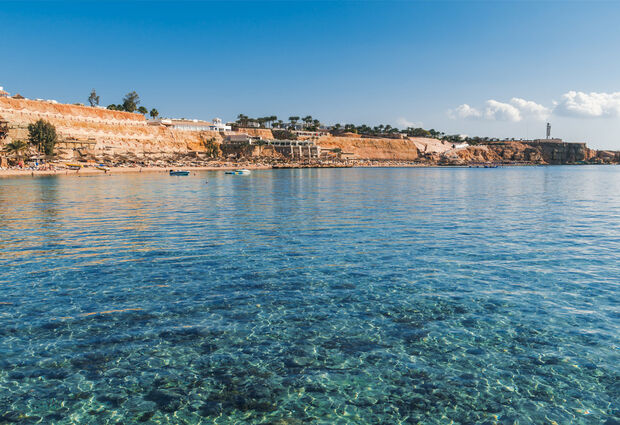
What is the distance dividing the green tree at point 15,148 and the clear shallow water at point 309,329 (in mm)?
82466

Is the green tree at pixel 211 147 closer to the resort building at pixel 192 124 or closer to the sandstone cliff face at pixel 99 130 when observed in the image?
the sandstone cliff face at pixel 99 130

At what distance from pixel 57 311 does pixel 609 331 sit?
15091 mm

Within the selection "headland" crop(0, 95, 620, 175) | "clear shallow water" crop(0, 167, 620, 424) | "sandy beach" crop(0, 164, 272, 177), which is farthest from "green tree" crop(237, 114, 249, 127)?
"clear shallow water" crop(0, 167, 620, 424)

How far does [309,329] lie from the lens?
33.7ft

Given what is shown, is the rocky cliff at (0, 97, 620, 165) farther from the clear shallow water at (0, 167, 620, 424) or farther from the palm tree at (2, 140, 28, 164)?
the clear shallow water at (0, 167, 620, 424)

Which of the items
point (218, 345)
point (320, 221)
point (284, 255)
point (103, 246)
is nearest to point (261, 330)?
point (218, 345)

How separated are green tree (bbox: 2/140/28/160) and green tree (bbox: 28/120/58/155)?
4043mm

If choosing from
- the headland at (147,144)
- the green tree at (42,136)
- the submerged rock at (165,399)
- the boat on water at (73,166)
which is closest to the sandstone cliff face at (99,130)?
the headland at (147,144)

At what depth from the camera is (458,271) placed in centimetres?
1530

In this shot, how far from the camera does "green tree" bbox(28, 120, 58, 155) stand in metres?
92.1

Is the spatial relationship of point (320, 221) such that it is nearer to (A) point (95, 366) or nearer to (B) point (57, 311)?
(B) point (57, 311)

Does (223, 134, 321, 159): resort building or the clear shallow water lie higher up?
(223, 134, 321, 159): resort building

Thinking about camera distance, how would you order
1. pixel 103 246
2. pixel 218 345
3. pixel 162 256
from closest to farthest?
pixel 218 345 → pixel 162 256 → pixel 103 246

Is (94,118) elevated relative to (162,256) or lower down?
elevated
